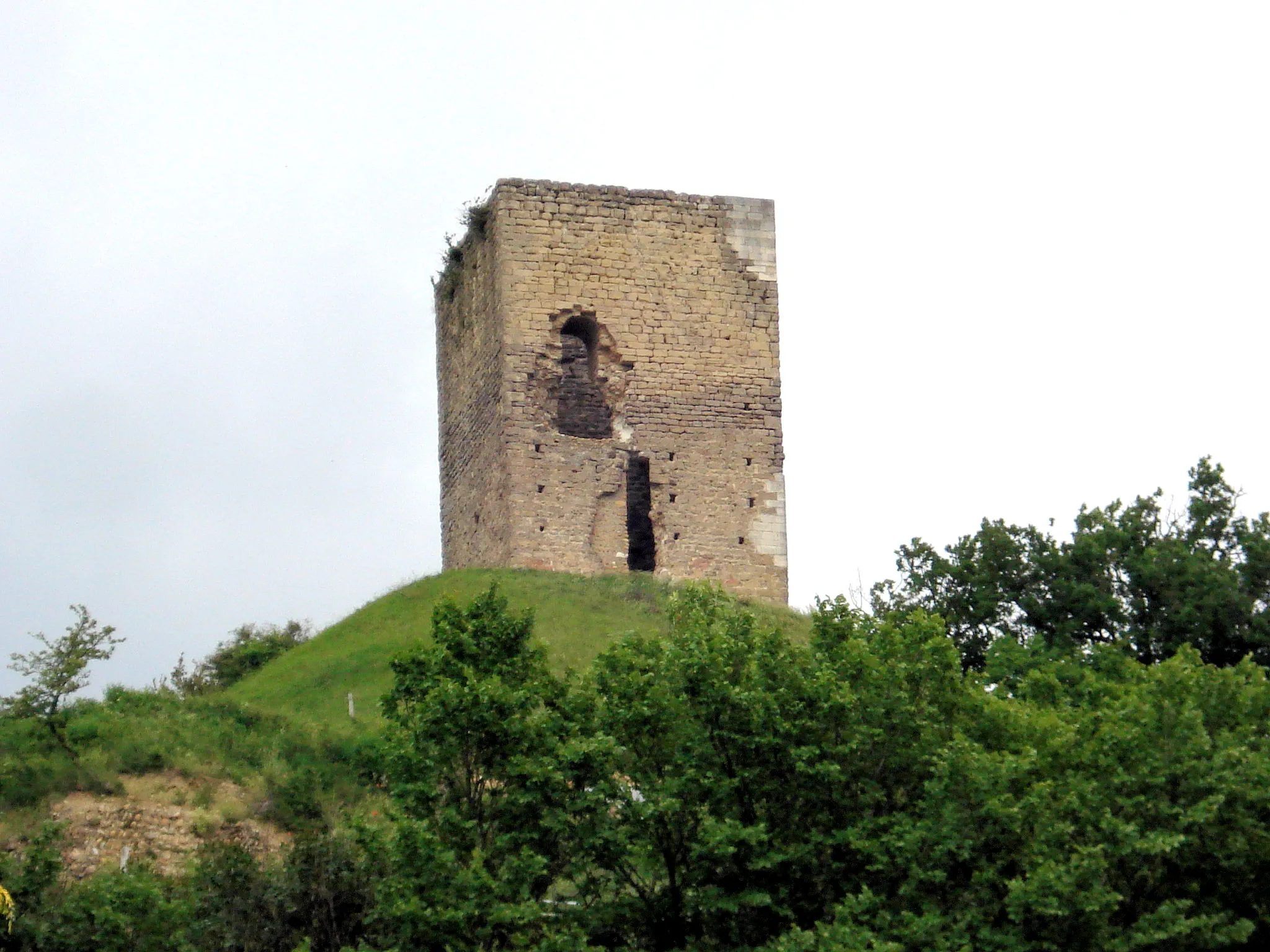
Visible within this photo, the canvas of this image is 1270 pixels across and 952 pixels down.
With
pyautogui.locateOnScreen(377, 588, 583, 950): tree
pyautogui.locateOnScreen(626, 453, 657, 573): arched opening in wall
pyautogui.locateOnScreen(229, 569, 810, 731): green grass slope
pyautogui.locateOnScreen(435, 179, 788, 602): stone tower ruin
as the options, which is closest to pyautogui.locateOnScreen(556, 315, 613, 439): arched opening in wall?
pyautogui.locateOnScreen(435, 179, 788, 602): stone tower ruin

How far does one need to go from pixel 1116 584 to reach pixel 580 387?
7.69 meters

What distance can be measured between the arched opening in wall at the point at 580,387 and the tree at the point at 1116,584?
452 cm

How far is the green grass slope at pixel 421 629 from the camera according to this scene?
1032 inches

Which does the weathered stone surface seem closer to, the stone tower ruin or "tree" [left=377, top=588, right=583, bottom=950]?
"tree" [left=377, top=588, right=583, bottom=950]

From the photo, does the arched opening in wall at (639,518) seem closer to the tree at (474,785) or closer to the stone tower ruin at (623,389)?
the stone tower ruin at (623,389)

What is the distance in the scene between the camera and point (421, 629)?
2766 cm

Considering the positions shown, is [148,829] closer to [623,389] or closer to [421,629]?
[421,629]

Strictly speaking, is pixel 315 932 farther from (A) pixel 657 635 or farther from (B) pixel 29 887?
(A) pixel 657 635

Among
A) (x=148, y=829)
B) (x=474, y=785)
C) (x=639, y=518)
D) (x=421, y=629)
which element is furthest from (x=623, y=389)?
(x=474, y=785)

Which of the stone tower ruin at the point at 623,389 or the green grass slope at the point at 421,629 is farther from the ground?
the stone tower ruin at the point at 623,389

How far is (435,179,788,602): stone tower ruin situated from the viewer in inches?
1181

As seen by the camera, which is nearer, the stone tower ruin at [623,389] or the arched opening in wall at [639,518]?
the stone tower ruin at [623,389]

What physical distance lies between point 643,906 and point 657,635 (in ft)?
8.46

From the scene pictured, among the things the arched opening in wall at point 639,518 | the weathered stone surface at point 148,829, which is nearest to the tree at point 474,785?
the weathered stone surface at point 148,829
